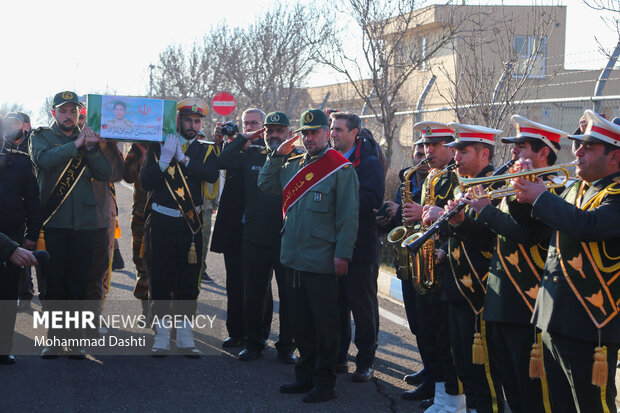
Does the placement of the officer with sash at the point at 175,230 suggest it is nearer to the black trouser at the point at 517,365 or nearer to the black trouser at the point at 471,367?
the black trouser at the point at 471,367

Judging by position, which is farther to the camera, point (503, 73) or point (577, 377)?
point (503, 73)

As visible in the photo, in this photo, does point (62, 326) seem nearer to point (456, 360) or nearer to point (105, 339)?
point (105, 339)

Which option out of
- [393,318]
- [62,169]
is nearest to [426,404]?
[393,318]

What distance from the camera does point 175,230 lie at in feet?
23.2

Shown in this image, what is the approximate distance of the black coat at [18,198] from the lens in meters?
6.55

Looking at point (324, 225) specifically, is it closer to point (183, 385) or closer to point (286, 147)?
point (286, 147)

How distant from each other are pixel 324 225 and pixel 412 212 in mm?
747

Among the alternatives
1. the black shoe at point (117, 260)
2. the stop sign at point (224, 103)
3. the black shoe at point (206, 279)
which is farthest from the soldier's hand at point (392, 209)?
the stop sign at point (224, 103)

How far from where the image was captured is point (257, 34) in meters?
21.1

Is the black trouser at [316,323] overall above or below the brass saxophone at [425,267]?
below

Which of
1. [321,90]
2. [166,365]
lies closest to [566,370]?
[166,365]

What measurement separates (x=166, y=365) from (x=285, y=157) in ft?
7.13

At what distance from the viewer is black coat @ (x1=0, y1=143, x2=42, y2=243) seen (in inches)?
258

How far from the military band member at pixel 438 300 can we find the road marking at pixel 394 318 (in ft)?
7.90
